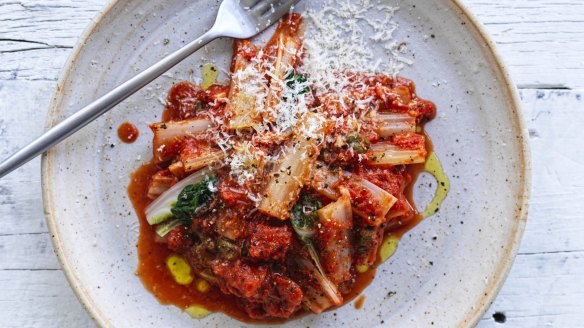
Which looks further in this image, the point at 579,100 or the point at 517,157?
the point at 579,100

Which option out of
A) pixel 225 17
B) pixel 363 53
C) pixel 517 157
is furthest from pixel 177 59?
pixel 517 157

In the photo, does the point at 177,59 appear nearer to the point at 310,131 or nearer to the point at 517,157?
the point at 310,131

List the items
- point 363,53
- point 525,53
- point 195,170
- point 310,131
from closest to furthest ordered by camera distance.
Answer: point 310,131, point 195,170, point 363,53, point 525,53

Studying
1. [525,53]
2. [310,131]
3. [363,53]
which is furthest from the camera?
[525,53]

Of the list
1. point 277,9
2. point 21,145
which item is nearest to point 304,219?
point 277,9

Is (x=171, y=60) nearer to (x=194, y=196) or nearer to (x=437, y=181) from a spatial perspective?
(x=194, y=196)

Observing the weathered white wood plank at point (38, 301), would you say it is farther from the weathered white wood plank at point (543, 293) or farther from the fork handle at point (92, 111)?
the weathered white wood plank at point (543, 293)
